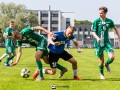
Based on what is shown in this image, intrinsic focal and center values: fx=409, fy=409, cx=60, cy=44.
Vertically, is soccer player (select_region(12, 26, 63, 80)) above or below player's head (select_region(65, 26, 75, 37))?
below

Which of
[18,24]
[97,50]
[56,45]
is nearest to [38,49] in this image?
[56,45]

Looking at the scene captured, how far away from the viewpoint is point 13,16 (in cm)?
12912

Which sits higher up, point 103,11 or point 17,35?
Result: point 103,11

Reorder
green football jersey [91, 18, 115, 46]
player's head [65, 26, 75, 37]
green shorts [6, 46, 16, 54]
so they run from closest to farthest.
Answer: player's head [65, 26, 75, 37], green football jersey [91, 18, 115, 46], green shorts [6, 46, 16, 54]

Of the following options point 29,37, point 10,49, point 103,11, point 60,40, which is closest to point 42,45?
point 29,37

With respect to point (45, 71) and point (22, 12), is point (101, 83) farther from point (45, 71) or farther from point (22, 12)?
point (22, 12)

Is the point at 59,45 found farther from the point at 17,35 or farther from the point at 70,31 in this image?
the point at 17,35

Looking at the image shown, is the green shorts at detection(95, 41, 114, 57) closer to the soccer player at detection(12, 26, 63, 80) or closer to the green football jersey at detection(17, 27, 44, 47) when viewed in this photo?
the soccer player at detection(12, 26, 63, 80)

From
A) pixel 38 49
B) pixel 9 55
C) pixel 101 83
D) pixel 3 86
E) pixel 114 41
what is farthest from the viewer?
pixel 114 41

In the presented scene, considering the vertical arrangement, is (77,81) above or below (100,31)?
below

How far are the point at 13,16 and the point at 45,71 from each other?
116294 mm

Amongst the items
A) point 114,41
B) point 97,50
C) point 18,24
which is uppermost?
point 97,50

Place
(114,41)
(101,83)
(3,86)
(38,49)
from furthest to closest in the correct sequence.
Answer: (114,41) < (38,49) < (101,83) < (3,86)

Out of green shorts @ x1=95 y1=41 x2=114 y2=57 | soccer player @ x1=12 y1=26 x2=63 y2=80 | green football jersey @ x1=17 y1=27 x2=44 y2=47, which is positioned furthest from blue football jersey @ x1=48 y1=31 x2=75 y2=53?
green shorts @ x1=95 y1=41 x2=114 y2=57
